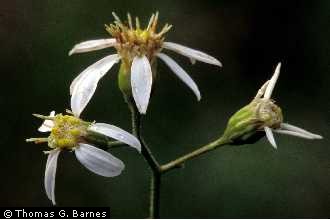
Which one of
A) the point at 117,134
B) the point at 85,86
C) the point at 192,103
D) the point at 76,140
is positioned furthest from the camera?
the point at 192,103

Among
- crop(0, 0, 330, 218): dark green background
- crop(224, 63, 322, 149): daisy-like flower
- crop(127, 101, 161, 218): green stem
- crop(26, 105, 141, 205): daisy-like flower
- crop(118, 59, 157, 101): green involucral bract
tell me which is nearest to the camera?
crop(26, 105, 141, 205): daisy-like flower

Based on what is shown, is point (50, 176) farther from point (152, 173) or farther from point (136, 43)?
point (136, 43)

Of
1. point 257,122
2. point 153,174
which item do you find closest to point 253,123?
point 257,122

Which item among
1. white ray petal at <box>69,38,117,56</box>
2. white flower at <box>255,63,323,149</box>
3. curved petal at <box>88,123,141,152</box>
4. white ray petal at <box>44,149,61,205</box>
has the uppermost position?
white ray petal at <box>69,38,117,56</box>

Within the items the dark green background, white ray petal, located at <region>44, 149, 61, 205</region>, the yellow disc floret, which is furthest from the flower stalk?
the dark green background

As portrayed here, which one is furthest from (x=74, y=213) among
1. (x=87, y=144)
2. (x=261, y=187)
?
(x=261, y=187)

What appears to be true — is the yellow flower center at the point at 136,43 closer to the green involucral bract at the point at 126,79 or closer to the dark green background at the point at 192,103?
the green involucral bract at the point at 126,79

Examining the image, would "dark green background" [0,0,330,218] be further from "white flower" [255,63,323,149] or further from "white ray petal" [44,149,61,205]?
"white ray petal" [44,149,61,205]
